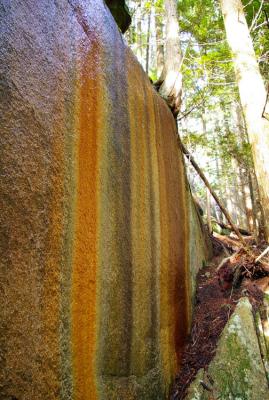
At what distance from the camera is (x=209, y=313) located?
4.52 m

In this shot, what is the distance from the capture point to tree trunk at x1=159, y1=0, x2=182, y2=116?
5125 mm

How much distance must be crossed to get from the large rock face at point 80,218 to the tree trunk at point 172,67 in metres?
1.23

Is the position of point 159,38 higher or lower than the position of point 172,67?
higher

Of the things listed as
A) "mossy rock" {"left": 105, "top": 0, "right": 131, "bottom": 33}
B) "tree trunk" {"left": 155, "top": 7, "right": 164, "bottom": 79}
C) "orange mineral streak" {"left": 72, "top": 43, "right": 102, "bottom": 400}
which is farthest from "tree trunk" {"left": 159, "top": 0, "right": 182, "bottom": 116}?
"tree trunk" {"left": 155, "top": 7, "right": 164, "bottom": 79}

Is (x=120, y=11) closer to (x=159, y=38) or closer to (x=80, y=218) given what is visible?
(x=80, y=218)

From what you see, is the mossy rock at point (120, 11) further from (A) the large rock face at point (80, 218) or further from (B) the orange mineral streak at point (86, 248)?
(B) the orange mineral streak at point (86, 248)

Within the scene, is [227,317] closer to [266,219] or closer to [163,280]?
[163,280]

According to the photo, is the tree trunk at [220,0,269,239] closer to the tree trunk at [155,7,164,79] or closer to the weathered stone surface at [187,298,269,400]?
the weathered stone surface at [187,298,269,400]

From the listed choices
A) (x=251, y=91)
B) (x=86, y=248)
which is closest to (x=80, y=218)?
(x=86, y=248)

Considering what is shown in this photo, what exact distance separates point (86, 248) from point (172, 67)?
4.42 meters

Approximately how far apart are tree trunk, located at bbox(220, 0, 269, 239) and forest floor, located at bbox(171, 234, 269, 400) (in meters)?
1.71

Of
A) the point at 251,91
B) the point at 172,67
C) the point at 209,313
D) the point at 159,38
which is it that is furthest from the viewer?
the point at 159,38

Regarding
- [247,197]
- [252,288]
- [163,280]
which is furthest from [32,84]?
[247,197]

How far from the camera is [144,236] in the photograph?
336 centimetres
